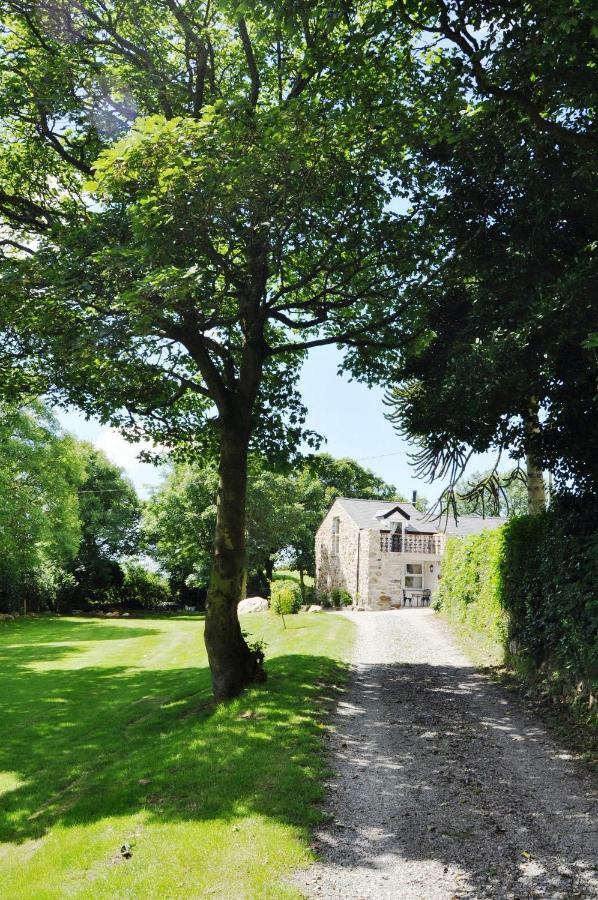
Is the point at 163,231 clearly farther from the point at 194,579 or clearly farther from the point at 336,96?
the point at 194,579

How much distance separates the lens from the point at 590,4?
6477mm

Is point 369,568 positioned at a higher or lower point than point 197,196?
lower

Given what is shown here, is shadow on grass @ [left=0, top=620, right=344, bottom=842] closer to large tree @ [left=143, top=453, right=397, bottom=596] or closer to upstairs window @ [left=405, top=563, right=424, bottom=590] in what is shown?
large tree @ [left=143, top=453, right=397, bottom=596]

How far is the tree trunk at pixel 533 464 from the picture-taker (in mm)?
13852

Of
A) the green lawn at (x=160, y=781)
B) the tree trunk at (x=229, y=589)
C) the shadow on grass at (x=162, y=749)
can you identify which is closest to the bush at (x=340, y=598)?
the green lawn at (x=160, y=781)

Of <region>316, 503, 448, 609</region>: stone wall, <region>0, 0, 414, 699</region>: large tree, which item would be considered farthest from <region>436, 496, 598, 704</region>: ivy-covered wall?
<region>316, 503, 448, 609</region>: stone wall

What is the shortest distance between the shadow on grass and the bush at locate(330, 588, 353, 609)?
87.0 ft

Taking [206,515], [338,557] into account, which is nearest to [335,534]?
[338,557]

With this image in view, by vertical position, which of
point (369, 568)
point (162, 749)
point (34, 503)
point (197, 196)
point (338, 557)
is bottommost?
point (162, 749)

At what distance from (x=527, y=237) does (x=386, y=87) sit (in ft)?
12.1

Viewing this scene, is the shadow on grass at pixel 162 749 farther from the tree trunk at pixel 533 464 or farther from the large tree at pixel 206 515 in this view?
the large tree at pixel 206 515

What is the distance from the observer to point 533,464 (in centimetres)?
1466

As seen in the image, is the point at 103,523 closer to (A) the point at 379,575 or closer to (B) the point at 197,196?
(A) the point at 379,575

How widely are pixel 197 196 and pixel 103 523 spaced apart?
47.4 meters
